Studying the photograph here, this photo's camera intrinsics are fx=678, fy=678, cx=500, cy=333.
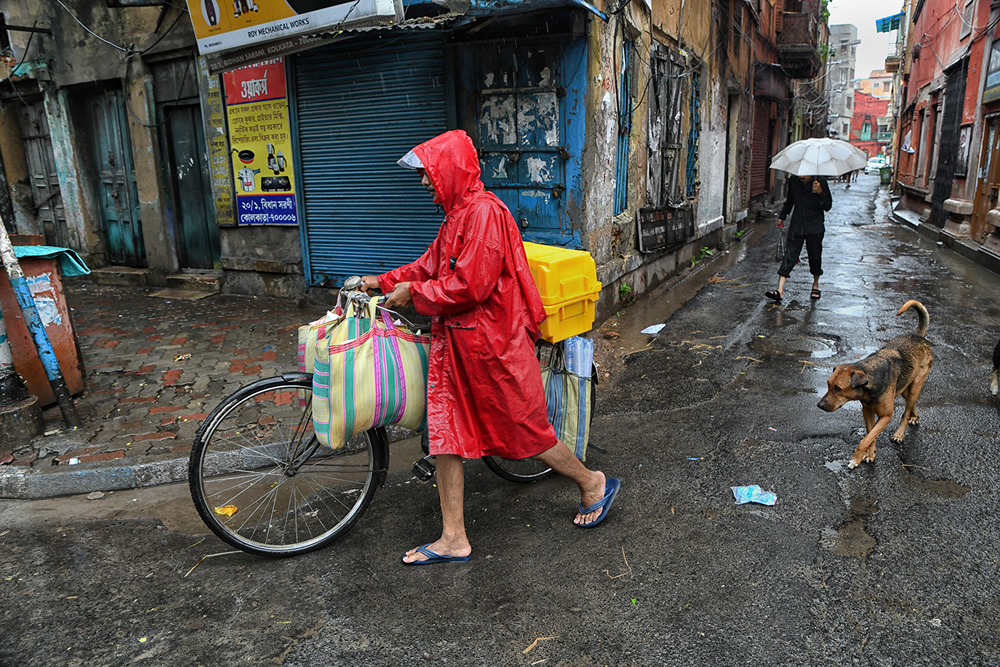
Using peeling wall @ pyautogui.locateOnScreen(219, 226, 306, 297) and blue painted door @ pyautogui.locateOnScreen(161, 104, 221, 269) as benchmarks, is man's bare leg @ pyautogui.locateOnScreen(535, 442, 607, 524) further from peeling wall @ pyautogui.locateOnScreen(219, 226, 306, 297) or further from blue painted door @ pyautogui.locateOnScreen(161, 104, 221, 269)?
blue painted door @ pyautogui.locateOnScreen(161, 104, 221, 269)

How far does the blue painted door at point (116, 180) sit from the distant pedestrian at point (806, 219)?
30.3ft

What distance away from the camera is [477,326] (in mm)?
3039

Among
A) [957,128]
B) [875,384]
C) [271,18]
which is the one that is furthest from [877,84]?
[875,384]

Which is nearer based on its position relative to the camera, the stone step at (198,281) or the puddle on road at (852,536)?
the puddle on road at (852,536)

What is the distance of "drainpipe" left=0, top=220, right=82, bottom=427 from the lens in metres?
4.49

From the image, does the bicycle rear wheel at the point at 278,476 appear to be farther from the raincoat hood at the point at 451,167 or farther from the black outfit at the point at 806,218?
the black outfit at the point at 806,218

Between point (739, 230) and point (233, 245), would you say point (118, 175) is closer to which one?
point (233, 245)

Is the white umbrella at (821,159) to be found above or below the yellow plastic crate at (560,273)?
above

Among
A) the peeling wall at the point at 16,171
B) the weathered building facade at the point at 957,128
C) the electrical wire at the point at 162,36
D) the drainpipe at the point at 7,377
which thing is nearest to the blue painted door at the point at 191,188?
the electrical wire at the point at 162,36

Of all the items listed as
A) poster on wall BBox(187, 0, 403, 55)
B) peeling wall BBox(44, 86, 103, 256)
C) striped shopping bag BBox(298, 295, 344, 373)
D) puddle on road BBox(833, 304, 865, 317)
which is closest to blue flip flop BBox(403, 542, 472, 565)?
striped shopping bag BBox(298, 295, 344, 373)

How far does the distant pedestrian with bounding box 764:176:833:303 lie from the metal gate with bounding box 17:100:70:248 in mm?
10940

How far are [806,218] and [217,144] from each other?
25.2 ft

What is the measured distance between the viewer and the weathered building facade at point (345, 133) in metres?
7.02

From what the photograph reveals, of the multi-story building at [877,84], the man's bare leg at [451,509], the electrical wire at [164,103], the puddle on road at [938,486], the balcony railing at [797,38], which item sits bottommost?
the puddle on road at [938,486]
